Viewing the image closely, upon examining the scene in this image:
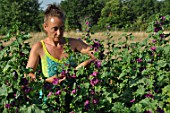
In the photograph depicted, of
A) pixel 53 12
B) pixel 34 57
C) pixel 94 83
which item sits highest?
pixel 53 12

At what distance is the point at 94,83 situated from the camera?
8.96 ft

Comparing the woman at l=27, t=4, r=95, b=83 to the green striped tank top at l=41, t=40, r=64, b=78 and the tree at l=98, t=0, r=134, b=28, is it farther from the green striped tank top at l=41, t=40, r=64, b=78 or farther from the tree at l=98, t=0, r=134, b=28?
the tree at l=98, t=0, r=134, b=28

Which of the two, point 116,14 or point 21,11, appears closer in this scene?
point 21,11

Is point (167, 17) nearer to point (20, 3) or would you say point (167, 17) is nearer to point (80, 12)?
point (20, 3)

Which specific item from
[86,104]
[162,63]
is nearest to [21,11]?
[162,63]

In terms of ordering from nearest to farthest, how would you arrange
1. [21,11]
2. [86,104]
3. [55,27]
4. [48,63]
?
1. [86,104]
2. [55,27]
3. [48,63]
4. [21,11]

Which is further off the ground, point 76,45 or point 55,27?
point 55,27

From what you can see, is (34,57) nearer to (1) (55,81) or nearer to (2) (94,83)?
(1) (55,81)

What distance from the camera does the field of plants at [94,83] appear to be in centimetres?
241

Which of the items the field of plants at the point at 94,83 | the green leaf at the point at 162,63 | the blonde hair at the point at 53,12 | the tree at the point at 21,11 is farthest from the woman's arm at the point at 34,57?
the tree at the point at 21,11

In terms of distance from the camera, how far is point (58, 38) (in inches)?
128

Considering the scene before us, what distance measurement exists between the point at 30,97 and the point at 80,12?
73.4 meters

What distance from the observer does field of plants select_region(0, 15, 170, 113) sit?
241 cm

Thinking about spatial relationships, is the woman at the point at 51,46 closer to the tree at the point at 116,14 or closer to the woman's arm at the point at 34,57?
the woman's arm at the point at 34,57
